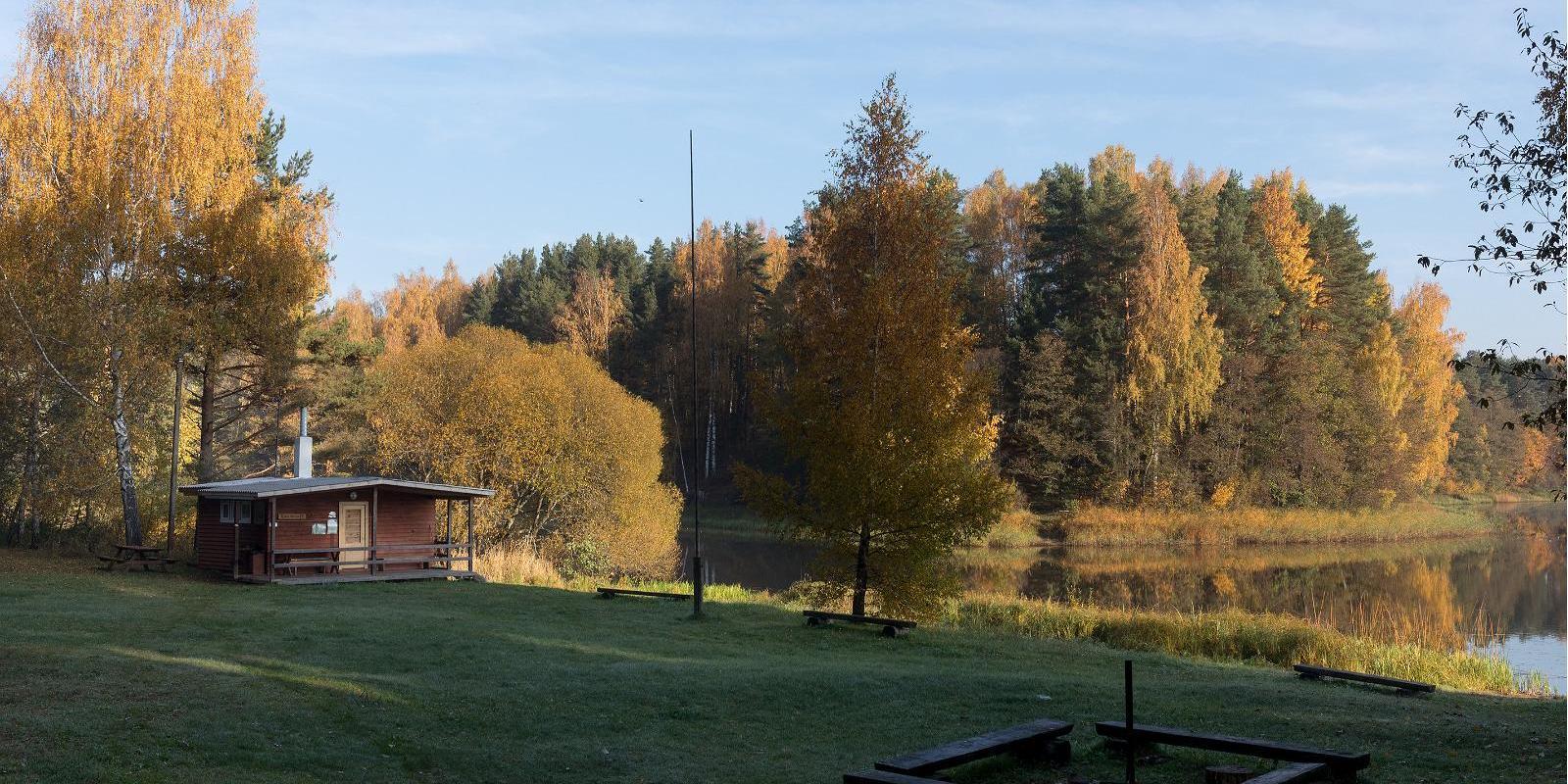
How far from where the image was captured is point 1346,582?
38188 millimetres

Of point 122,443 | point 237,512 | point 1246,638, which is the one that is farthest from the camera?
point 122,443

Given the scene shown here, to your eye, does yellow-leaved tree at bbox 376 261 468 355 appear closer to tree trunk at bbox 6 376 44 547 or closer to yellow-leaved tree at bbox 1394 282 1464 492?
tree trunk at bbox 6 376 44 547

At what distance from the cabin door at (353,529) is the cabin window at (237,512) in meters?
2.03

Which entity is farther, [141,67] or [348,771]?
[141,67]

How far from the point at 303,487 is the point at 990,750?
2230 centimetres

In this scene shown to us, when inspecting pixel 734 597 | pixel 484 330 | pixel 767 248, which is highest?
pixel 767 248

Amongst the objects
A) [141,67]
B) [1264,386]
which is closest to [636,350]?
[1264,386]

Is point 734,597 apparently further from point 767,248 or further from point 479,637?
point 767,248

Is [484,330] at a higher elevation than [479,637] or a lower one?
higher

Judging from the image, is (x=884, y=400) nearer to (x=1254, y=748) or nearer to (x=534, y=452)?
(x=1254, y=748)

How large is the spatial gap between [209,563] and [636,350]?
45381 mm

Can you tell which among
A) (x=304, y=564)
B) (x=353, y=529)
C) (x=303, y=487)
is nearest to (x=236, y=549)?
(x=304, y=564)

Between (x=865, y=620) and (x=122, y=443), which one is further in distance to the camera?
(x=122, y=443)

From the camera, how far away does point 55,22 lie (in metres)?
31.1
